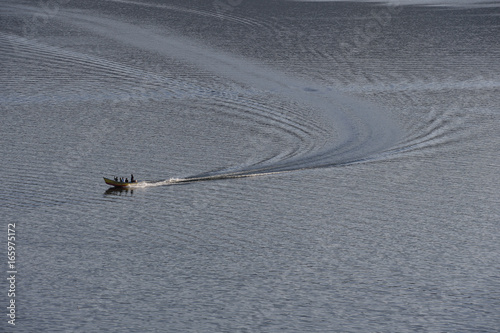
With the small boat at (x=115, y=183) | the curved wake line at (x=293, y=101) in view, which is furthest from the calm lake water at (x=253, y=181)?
the small boat at (x=115, y=183)

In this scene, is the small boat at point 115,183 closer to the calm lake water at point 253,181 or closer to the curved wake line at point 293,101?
the calm lake water at point 253,181

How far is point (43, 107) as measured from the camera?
70.4 metres

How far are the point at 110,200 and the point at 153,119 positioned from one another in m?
19.5

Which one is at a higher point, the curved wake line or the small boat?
the curved wake line

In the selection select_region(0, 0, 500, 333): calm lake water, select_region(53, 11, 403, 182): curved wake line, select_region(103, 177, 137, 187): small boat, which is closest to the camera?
select_region(0, 0, 500, 333): calm lake water

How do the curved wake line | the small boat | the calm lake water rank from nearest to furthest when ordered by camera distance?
1. the calm lake water
2. the small boat
3. the curved wake line

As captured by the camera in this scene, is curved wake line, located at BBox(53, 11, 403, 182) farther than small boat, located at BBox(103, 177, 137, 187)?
Yes

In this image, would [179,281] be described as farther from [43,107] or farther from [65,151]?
[43,107]

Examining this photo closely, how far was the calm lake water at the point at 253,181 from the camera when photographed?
1439 inches

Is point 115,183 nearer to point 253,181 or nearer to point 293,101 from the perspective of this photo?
point 253,181

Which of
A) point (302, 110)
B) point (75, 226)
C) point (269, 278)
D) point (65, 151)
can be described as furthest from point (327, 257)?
point (302, 110)

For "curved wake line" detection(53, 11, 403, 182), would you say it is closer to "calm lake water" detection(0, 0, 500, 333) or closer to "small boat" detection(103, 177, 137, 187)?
"calm lake water" detection(0, 0, 500, 333)

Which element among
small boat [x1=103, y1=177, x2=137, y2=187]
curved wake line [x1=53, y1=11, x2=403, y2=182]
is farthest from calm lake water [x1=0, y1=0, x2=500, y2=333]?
small boat [x1=103, y1=177, x2=137, y2=187]

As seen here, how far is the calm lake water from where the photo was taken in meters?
36.6
